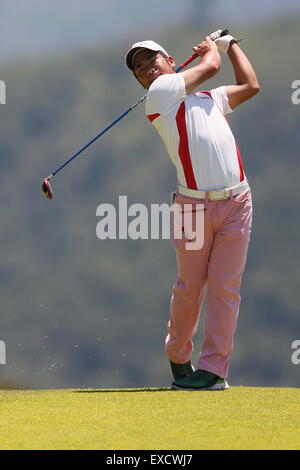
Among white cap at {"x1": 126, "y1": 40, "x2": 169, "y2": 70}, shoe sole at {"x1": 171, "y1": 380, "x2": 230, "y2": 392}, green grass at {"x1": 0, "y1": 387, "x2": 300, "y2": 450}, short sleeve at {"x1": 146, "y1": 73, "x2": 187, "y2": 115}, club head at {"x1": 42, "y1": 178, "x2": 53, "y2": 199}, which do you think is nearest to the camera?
green grass at {"x1": 0, "y1": 387, "x2": 300, "y2": 450}

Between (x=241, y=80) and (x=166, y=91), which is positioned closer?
(x=166, y=91)

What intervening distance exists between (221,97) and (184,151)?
441 millimetres

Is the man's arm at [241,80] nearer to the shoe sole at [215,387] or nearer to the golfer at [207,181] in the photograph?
the golfer at [207,181]

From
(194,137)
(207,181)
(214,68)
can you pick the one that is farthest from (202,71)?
(207,181)

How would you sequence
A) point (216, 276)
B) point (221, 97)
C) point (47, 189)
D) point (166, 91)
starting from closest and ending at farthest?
point (166, 91) < point (216, 276) < point (221, 97) < point (47, 189)

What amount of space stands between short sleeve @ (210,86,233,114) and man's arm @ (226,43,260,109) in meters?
0.02

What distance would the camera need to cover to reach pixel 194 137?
16.1ft

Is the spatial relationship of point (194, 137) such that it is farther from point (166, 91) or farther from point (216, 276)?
point (216, 276)

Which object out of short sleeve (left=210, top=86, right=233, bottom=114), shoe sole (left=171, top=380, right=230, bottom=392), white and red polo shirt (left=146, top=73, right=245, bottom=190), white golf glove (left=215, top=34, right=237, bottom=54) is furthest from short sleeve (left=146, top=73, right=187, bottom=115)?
shoe sole (left=171, top=380, right=230, bottom=392)

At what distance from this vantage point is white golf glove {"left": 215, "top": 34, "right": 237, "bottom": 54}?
16.9 ft

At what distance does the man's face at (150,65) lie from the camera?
507cm

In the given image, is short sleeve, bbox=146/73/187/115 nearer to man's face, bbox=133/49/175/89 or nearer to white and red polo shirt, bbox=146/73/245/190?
white and red polo shirt, bbox=146/73/245/190

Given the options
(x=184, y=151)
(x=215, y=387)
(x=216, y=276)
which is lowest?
(x=215, y=387)
